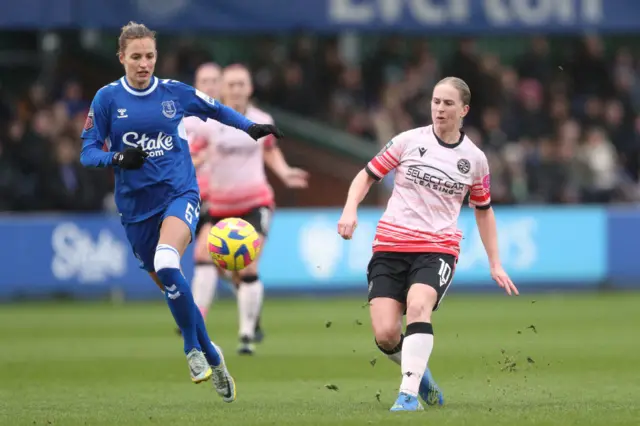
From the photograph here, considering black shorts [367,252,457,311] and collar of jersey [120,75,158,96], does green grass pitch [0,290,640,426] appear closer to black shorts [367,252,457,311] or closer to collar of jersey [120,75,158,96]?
black shorts [367,252,457,311]

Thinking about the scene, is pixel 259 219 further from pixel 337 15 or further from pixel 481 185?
pixel 337 15

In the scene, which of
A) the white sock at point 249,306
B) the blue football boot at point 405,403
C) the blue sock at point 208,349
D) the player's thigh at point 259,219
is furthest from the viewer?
the player's thigh at point 259,219

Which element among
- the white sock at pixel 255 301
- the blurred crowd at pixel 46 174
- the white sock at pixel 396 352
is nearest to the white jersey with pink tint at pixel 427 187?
the white sock at pixel 396 352

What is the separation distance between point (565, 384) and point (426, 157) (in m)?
2.55

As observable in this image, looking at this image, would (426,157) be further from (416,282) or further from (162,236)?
(162,236)

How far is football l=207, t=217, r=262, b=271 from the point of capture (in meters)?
9.77

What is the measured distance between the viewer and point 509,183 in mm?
22625

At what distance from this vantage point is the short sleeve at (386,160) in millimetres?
8938

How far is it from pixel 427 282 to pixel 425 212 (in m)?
0.53

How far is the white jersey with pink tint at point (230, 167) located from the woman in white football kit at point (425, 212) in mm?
5030

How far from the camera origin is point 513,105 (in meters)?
23.8

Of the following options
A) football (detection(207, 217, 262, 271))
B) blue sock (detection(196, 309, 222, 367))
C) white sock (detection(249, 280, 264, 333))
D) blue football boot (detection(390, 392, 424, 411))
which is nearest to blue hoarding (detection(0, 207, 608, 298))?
white sock (detection(249, 280, 264, 333))

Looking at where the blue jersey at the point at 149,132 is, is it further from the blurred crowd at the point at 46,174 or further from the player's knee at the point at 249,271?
the blurred crowd at the point at 46,174

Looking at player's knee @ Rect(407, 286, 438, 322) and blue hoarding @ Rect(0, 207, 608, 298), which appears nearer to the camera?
player's knee @ Rect(407, 286, 438, 322)
